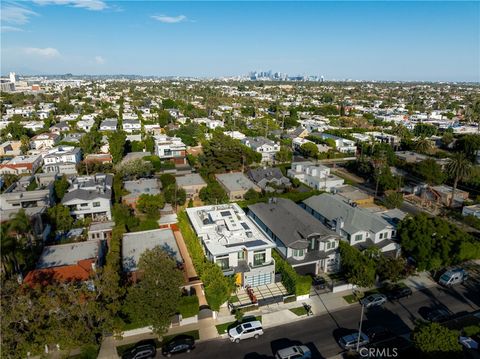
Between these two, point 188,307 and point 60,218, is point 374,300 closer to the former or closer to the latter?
point 188,307

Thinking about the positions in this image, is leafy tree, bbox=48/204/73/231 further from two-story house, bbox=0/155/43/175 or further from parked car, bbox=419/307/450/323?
parked car, bbox=419/307/450/323

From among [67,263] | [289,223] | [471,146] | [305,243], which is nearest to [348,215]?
[289,223]

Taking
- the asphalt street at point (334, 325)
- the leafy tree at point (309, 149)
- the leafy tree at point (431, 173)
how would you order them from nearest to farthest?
the asphalt street at point (334, 325)
the leafy tree at point (431, 173)
the leafy tree at point (309, 149)

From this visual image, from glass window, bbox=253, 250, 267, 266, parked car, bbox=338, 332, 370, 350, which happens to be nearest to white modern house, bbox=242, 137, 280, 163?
glass window, bbox=253, 250, 267, 266

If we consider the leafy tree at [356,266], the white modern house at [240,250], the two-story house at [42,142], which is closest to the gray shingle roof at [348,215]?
the leafy tree at [356,266]

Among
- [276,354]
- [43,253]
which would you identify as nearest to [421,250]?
[276,354]

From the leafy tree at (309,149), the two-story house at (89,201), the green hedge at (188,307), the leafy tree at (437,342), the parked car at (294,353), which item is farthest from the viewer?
the leafy tree at (309,149)

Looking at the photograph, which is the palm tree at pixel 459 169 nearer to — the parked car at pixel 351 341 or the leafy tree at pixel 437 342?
the parked car at pixel 351 341
